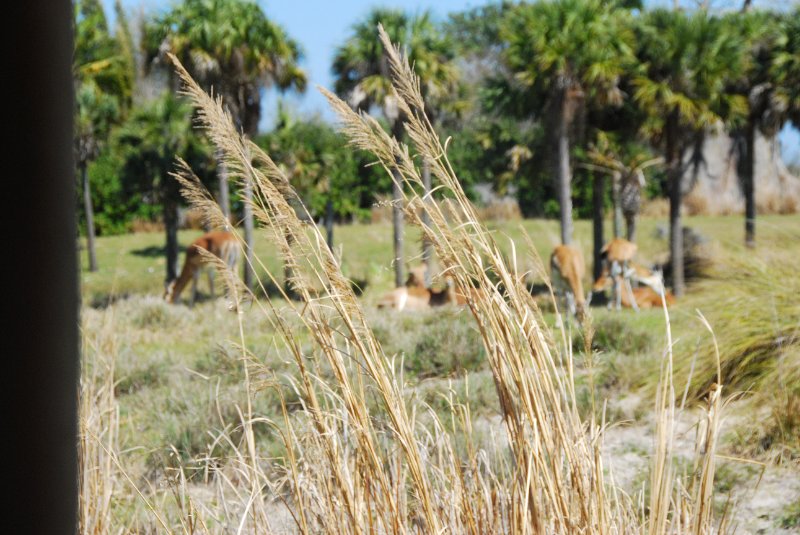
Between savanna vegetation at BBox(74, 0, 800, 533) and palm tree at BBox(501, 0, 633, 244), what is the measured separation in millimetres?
71

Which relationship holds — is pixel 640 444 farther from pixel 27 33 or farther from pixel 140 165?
pixel 140 165

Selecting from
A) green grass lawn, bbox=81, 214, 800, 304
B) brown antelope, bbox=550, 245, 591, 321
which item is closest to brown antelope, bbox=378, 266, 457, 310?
brown antelope, bbox=550, 245, 591, 321

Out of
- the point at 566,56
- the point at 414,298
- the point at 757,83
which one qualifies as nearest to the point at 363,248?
the point at 566,56

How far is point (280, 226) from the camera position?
6.12 feet

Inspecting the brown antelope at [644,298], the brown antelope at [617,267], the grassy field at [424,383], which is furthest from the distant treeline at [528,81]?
the grassy field at [424,383]

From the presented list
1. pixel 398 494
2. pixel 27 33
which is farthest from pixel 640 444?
pixel 27 33

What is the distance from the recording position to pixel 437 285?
2.05 metres

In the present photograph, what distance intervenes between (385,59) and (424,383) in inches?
684

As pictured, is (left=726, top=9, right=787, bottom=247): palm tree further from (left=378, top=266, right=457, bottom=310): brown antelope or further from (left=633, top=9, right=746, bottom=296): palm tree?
(left=378, top=266, right=457, bottom=310): brown antelope

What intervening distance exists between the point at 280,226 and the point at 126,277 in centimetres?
2565

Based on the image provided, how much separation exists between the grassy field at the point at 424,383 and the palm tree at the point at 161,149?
464 inches

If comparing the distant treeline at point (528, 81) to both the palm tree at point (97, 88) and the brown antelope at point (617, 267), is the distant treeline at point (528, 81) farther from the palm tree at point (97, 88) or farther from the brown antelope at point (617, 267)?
the brown antelope at point (617, 267)

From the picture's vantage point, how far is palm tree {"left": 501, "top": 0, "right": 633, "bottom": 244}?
68.4ft

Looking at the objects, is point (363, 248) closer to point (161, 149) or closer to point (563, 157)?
point (161, 149)
